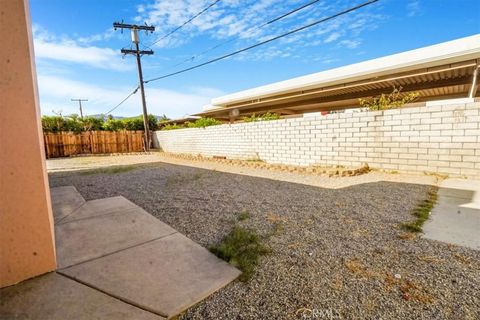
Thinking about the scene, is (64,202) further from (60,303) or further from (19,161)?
(60,303)

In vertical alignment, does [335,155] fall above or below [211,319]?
above

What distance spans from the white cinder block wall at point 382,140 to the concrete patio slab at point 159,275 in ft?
17.7

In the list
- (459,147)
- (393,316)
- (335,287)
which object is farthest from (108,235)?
(459,147)

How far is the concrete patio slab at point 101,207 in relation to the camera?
3.18 meters

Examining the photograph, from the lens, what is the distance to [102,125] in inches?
776

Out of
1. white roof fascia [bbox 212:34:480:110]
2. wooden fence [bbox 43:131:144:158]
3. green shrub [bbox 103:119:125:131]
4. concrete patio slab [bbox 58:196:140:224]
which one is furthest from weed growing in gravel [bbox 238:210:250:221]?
green shrub [bbox 103:119:125:131]

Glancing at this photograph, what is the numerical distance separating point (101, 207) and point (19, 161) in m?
2.19

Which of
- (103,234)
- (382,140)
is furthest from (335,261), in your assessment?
(382,140)

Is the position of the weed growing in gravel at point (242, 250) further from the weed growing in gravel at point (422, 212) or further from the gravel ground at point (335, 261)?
the weed growing in gravel at point (422, 212)

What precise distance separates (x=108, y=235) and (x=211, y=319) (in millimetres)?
1731

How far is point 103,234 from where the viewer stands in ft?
8.50

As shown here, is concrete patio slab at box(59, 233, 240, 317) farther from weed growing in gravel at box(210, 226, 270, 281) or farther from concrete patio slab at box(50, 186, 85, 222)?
concrete patio slab at box(50, 186, 85, 222)

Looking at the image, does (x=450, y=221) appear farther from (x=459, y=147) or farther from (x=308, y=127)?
(x=308, y=127)

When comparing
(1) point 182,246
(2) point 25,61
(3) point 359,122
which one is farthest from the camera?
(3) point 359,122
